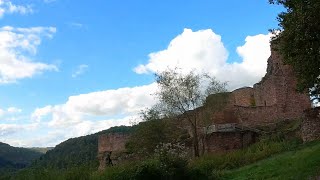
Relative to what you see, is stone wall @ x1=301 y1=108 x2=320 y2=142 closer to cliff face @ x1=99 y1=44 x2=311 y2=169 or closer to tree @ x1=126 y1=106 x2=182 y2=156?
cliff face @ x1=99 y1=44 x2=311 y2=169

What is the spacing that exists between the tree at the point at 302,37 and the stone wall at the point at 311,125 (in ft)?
31.8

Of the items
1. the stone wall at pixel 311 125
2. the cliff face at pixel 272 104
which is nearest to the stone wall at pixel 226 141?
the cliff face at pixel 272 104

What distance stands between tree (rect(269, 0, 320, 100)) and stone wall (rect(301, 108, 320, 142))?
9688 mm

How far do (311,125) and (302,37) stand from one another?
13.6m

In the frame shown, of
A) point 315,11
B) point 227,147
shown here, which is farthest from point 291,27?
point 227,147

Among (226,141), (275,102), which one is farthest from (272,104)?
(226,141)

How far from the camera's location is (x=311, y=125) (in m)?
29.6

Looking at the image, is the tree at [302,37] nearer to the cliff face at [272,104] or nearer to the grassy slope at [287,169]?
the grassy slope at [287,169]

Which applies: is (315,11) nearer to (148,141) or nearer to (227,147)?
(227,147)

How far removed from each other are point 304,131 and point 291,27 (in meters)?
13.7

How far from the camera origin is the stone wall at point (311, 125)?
29402 mm

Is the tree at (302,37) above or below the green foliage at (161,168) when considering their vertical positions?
above

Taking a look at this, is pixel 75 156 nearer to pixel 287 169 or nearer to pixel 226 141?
pixel 226 141

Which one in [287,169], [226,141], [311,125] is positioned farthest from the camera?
[226,141]
